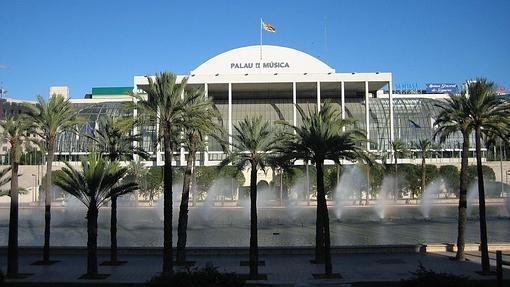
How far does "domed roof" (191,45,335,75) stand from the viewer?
91.6 metres

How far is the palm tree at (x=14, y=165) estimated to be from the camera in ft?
69.7

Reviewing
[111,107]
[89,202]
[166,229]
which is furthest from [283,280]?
[111,107]

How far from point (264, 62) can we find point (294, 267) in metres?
71.5

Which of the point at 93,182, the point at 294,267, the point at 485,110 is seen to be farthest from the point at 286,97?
the point at 93,182

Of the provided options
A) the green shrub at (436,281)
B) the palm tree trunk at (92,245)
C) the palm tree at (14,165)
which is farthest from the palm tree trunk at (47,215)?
the green shrub at (436,281)

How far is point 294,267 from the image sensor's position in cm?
2272

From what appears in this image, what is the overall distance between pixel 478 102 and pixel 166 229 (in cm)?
1373

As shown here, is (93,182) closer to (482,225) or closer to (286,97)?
(482,225)

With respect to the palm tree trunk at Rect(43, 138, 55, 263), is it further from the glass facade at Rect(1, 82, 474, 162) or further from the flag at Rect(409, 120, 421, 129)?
the flag at Rect(409, 120, 421, 129)

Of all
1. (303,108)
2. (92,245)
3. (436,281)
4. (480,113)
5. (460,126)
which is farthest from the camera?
(303,108)

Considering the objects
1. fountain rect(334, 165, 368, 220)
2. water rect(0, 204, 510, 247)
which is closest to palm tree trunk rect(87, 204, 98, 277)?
water rect(0, 204, 510, 247)

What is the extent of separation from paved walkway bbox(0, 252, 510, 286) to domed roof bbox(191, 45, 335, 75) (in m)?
67.9

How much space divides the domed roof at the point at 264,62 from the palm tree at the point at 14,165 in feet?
224

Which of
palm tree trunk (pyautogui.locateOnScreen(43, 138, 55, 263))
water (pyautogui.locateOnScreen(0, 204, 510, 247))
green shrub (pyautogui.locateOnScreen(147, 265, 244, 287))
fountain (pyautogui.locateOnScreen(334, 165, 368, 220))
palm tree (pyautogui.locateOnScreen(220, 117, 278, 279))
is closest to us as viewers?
green shrub (pyautogui.locateOnScreen(147, 265, 244, 287))
